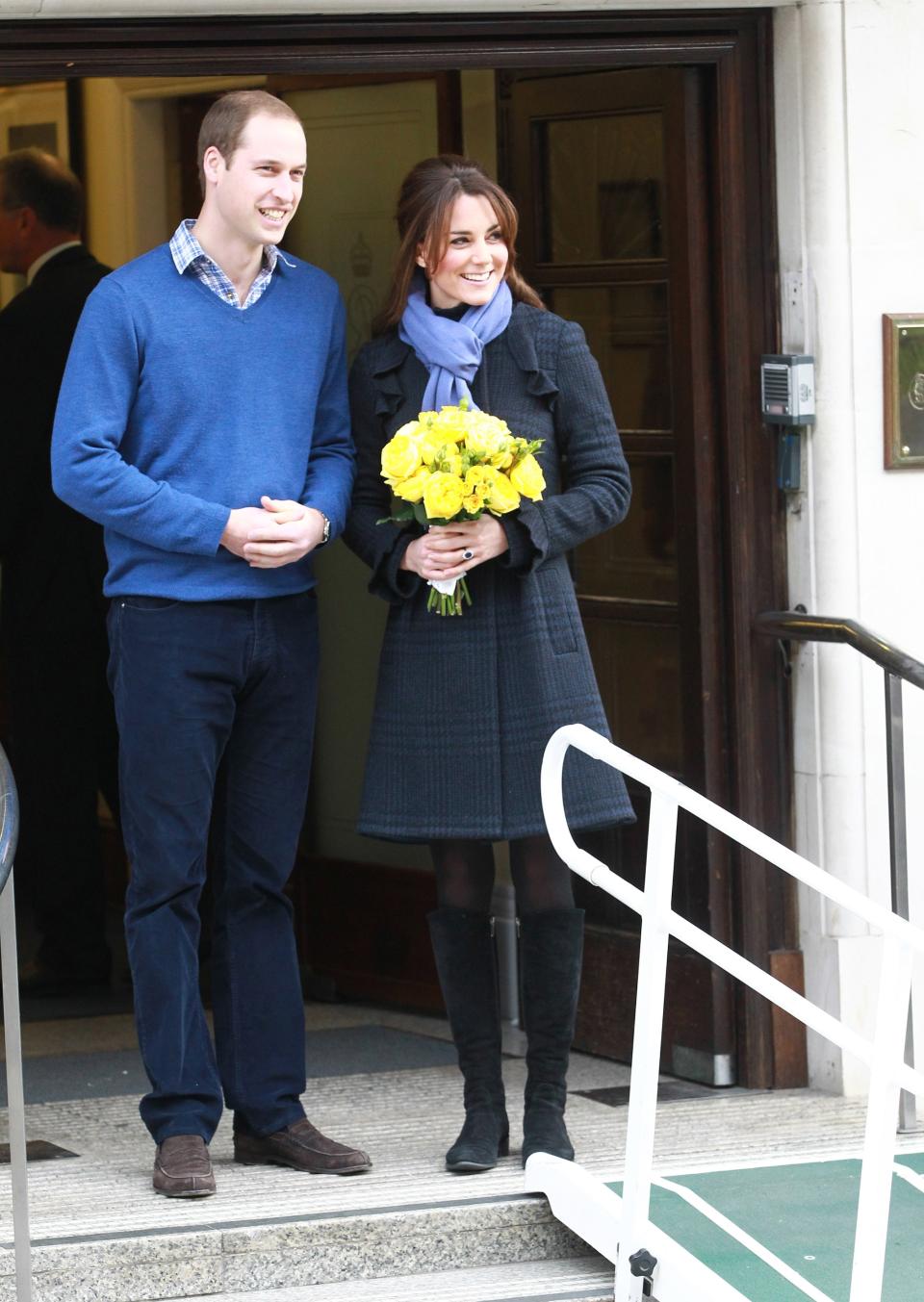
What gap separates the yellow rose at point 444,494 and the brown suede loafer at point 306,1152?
1.17 metres

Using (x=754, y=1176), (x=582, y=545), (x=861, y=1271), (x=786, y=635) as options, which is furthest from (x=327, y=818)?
(x=861, y=1271)

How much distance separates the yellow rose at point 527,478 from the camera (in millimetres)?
3818

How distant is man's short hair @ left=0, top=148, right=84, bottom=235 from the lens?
591 centimetres

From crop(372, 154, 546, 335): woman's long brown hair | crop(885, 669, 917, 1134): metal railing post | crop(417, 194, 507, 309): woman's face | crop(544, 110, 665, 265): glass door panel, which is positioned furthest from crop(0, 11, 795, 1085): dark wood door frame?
crop(417, 194, 507, 309): woman's face

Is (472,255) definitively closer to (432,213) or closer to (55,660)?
(432,213)

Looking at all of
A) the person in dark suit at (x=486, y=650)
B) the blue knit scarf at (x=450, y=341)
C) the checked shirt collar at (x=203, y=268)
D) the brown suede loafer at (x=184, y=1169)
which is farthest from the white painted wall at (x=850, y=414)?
the brown suede loafer at (x=184, y=1169)

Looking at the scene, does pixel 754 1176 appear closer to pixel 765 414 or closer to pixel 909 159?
pixel 765 414

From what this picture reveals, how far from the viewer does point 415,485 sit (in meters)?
3.79

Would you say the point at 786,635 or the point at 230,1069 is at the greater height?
the point at 786,635

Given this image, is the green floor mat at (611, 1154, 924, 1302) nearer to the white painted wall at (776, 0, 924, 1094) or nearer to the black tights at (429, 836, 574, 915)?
the black tights at (429, 836, 574, 915)

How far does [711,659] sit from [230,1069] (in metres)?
1.37

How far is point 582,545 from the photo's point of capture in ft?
16.7

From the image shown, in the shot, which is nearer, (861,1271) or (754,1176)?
(861,1271)

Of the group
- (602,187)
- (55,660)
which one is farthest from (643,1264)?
(55,660)
